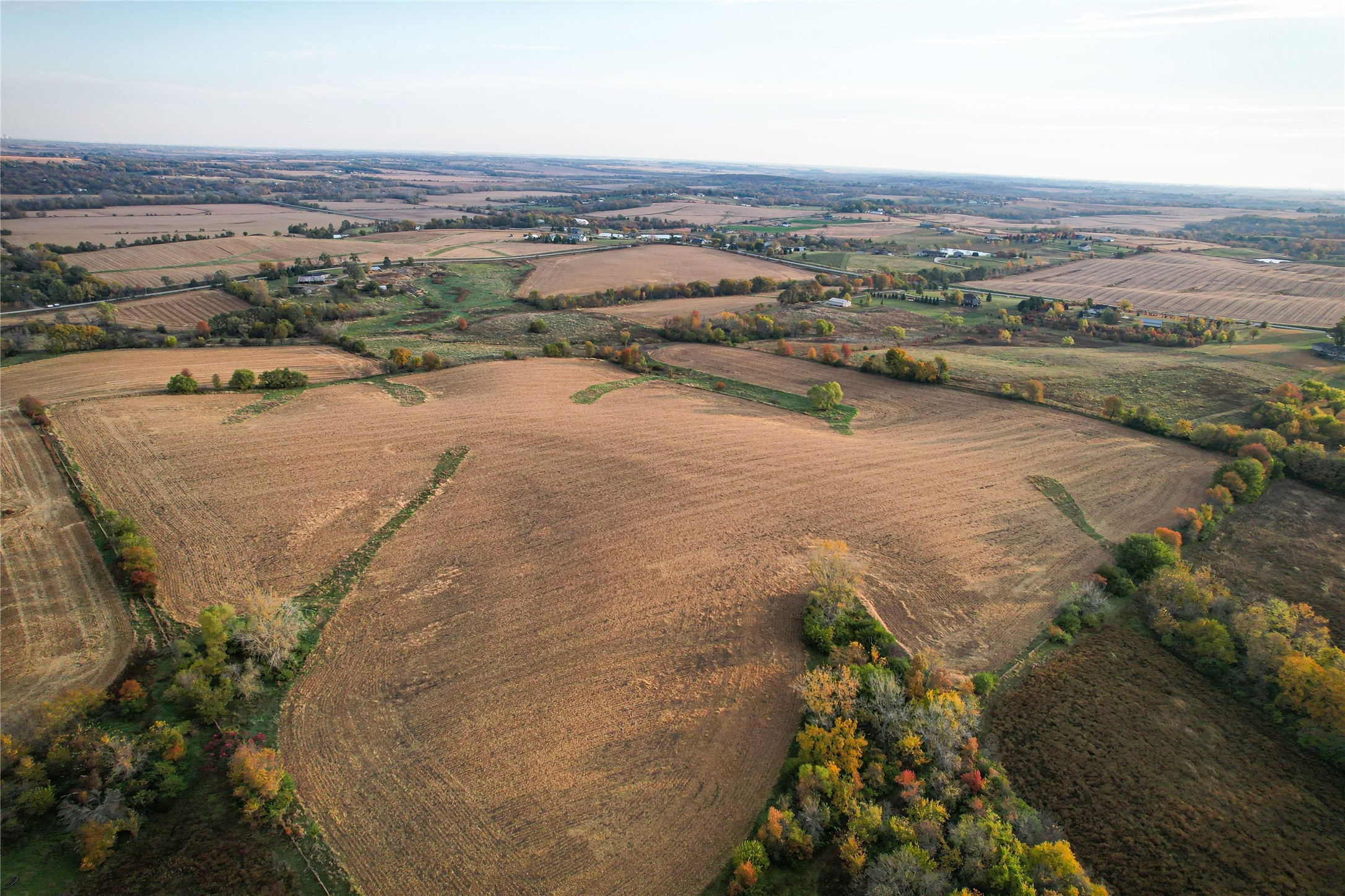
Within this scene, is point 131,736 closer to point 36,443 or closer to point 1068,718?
point 36,443

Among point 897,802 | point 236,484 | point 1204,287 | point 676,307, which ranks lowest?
point 897,802

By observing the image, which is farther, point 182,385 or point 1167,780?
point 182,385

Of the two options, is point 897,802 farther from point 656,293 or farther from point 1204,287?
point 1204,287

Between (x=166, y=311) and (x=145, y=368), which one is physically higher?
(x=166, y=311)

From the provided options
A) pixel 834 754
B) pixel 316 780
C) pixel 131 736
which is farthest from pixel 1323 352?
pixel 131 736

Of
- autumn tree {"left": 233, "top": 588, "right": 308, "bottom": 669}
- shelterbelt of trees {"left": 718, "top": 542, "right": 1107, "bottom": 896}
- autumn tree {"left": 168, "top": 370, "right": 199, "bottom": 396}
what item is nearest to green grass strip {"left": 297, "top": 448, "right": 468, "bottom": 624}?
autumn tree {"left": 233, "top": 588, "right": 308, "bottom": 669}

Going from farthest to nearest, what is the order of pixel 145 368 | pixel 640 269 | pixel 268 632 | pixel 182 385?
pixel 640 269 → pixel 145 368 → pixel 182 385 → pixel 268 632

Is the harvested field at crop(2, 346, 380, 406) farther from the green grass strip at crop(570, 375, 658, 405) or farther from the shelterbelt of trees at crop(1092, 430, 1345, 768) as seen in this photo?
the shelterbelt of trees at crop(1092, 430, 1345, 768)

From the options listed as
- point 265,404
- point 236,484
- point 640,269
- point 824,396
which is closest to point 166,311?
point 265,404
